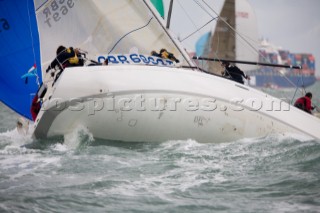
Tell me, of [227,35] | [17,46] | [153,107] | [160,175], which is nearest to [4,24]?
[17,46]

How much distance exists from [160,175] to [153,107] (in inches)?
57.4

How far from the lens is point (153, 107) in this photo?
24.5ft

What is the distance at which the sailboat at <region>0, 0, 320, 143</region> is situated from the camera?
24.2 ft

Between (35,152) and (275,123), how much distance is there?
3330 millimetres

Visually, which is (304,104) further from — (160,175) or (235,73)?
(160,175)

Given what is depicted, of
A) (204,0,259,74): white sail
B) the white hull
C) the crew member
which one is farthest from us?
(204,0,259,74): white sail

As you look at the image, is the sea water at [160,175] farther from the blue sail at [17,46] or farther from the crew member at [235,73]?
the crew member at [235,73]

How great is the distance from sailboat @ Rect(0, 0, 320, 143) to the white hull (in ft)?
0.04

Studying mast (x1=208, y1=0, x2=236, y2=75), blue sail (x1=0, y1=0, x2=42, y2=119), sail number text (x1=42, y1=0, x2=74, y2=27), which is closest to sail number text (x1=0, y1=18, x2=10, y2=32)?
blue sail (x1=0, y1=0, x2=42, y2=119)

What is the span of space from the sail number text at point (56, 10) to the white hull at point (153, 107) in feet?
7.14

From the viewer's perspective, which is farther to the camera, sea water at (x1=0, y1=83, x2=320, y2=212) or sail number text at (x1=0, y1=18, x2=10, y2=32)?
sail number text at (x1=0, y1=18, x2=10, y2=32)

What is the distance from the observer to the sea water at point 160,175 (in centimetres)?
514

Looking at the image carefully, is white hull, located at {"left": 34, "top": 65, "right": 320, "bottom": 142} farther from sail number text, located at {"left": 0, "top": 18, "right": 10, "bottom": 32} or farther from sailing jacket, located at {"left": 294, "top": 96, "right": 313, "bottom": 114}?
sail number text, located at {"left": 0, "top": 18, "right": 10, "bottom": 32}

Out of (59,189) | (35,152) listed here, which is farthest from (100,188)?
(35,152)
